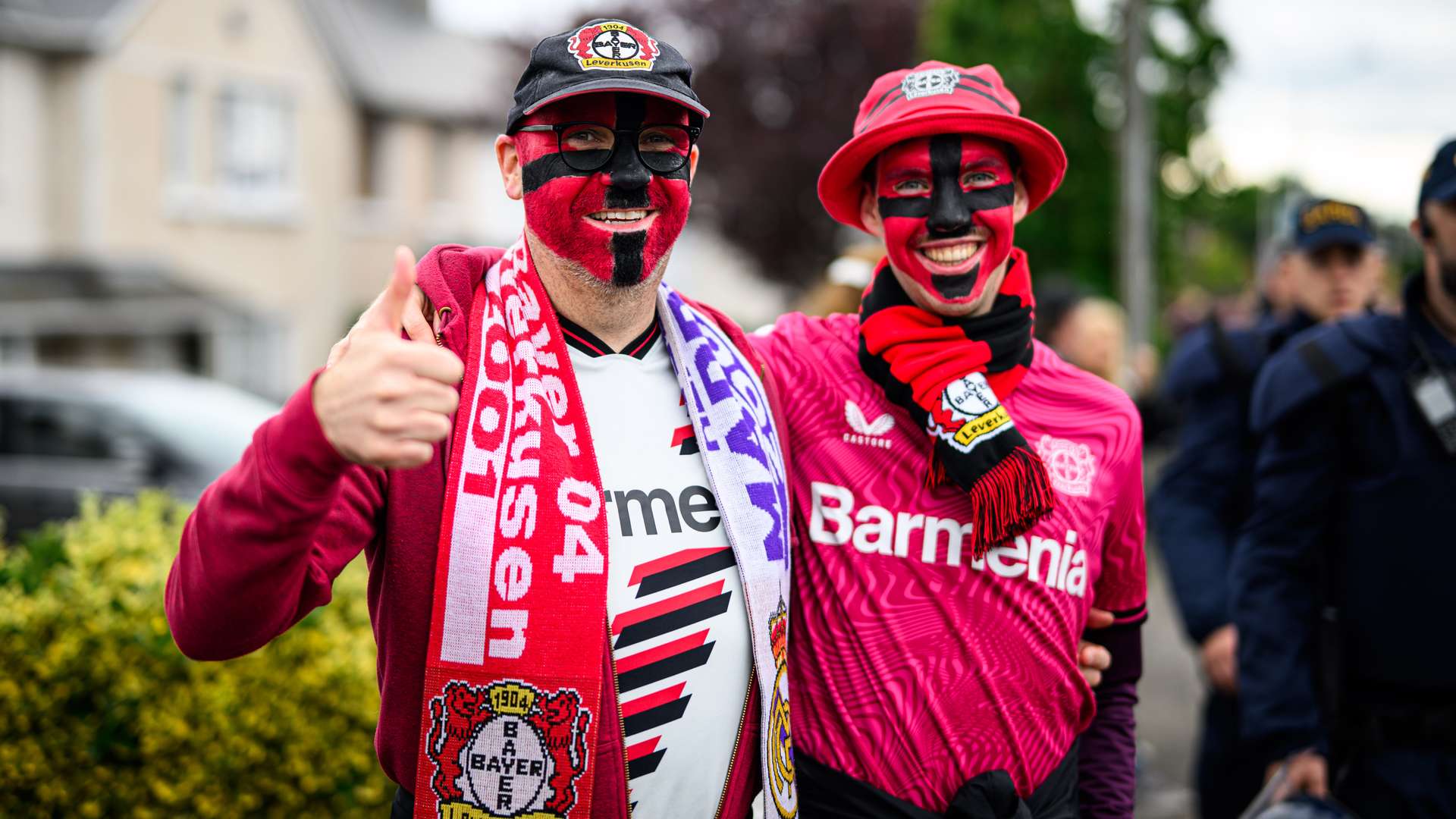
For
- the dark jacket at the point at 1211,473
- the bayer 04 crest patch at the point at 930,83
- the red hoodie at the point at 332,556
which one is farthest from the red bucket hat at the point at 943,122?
the dark jacket at the point at 1211,473

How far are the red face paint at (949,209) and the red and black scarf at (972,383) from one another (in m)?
0.08

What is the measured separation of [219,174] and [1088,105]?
12898 mm

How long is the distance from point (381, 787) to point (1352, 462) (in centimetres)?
266

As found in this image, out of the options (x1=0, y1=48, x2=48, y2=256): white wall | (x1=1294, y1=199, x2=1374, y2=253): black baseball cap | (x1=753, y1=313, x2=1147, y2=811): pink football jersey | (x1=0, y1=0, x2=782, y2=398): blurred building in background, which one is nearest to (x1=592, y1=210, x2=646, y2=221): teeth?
(x1=753, y1=313, x2=1147, y2=811): pink football jersey

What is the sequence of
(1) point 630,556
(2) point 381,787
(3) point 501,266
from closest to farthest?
(1) point 630,556 → (3) point 501,266 → (2) point 381,787

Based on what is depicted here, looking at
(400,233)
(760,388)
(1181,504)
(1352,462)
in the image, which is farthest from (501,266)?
(400,233)

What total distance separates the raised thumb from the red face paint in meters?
1.11

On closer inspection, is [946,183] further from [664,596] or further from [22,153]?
[22,153]

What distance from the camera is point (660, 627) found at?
2.05m

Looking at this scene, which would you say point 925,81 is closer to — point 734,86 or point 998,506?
point 998,506

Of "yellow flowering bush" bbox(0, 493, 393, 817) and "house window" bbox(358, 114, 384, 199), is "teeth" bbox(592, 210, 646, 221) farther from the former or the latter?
"house window" bbox(358, 114, 384, 199)

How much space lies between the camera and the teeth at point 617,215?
84.6 inches

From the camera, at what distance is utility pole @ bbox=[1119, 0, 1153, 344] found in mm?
10602

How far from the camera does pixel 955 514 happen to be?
2.32 meters
